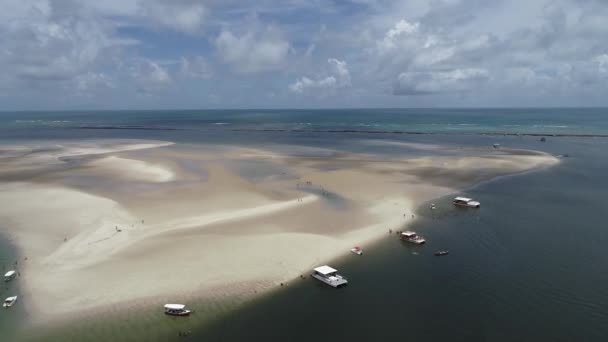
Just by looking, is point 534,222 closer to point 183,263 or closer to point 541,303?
point 541,303

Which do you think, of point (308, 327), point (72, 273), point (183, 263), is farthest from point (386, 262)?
point (72, 273)

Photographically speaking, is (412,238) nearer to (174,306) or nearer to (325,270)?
(325,270)

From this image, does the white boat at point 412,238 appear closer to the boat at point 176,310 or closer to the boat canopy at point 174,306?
the boat at point 176,310

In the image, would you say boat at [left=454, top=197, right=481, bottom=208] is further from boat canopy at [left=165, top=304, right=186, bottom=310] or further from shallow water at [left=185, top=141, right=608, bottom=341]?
boat canopy at [left=165, top=304, right=186, bottom=310]

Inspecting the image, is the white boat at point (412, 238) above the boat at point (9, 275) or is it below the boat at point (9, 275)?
above

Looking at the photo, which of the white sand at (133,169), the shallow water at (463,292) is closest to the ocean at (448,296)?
the shallow water at (463,292)

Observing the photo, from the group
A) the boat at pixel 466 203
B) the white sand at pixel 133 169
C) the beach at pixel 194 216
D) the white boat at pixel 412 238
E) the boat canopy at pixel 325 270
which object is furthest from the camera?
the white sand at pixel 133 169
